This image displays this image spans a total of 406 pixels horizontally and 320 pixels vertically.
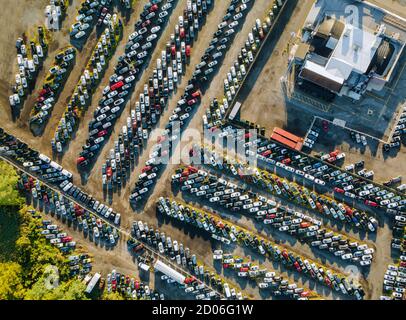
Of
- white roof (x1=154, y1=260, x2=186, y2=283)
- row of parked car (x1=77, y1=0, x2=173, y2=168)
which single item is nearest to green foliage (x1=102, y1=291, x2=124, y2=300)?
white roof (x1=154, y1=260, x2=186, y2=283)

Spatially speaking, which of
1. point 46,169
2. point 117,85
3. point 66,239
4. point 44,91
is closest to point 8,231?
point 66,239

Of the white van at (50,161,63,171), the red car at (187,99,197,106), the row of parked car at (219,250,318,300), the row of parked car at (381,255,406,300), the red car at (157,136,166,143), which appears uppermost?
the red car at (187,99,197,106)

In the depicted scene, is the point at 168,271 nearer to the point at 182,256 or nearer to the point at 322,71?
the point at 182,256

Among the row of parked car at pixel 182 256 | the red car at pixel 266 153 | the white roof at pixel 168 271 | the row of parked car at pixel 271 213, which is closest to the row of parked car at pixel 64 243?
the row of parked car at pixel 182 256

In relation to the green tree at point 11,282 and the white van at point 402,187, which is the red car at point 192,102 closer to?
the white van at point 402,187

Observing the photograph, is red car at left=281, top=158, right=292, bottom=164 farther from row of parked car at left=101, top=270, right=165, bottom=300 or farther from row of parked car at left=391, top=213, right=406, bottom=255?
row of parked car at left=101, top=270, right=165, bottom=300
